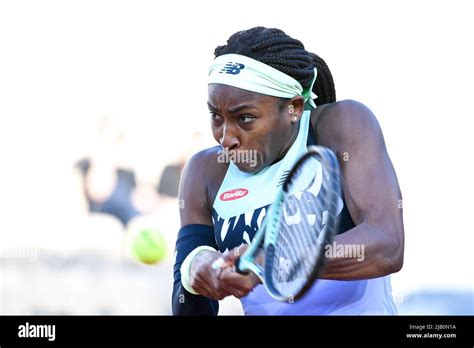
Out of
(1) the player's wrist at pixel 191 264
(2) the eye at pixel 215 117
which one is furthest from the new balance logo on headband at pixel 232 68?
(1) the player's wrist at pixel 191 264

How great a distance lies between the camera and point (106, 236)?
580 cm

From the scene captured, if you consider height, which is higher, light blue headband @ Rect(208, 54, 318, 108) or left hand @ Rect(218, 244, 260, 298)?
light blue headband @ Rect(208, 54, 318, 108)

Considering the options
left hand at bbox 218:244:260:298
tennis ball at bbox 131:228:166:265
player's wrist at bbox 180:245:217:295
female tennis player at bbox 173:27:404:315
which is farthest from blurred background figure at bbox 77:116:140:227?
left hand at bbox 218:244:260:298

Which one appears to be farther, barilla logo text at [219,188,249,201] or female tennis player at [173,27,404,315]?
barilla logo text at [219,188,249,201]

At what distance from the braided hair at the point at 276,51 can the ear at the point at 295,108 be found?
2.3 inches

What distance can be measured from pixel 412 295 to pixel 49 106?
2.43 m

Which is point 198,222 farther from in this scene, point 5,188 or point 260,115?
point 5,188

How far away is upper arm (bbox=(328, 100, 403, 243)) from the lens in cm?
320

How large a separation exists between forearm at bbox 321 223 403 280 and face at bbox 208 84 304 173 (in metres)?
0.43

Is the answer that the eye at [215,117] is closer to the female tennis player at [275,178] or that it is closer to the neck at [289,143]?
the female tennis player at [275,178]

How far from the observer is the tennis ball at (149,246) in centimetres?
553

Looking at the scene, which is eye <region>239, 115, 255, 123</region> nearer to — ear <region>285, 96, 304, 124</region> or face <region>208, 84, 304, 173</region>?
face <region>208, 84, 304, 173</region>

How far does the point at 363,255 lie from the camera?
3.10m
